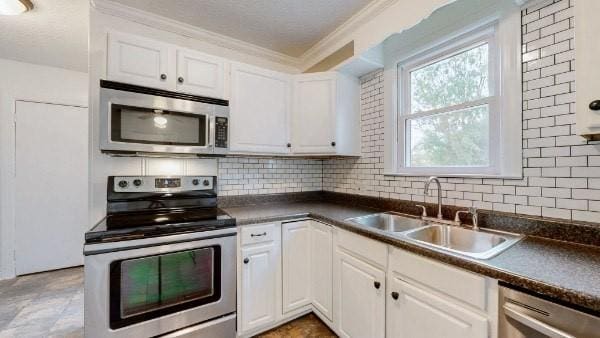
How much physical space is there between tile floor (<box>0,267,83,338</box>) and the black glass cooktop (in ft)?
3.45

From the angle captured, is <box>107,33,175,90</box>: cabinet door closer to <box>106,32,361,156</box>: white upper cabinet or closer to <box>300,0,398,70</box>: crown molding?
<box>106,32,361,156</box>: white upper cabinet

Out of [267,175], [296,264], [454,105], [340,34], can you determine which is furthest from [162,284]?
[340,34]

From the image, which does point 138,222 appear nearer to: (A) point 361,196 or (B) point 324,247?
(B) point 324,247

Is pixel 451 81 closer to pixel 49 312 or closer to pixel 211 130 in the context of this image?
pixel 211 130

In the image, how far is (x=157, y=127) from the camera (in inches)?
67.8

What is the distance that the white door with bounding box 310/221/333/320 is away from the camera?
1.84 metres

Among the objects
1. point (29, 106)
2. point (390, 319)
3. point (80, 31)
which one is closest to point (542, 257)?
point (390, 319)

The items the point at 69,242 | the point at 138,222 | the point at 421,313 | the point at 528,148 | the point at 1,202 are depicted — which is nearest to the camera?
the point at 421,313

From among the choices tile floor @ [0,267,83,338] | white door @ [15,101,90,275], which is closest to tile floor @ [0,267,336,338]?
tile floor @ [0,267,83,338]

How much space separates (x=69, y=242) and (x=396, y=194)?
12.7 ft

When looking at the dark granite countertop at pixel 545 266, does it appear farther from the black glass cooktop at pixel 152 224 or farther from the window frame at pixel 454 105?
the black glass cooktop at pixel 152 224

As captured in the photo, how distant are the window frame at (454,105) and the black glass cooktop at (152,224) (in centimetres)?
153

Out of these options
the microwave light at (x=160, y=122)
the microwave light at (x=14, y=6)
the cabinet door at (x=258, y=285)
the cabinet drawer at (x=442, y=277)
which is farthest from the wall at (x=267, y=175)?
the microwave light at (x=14, y=6)

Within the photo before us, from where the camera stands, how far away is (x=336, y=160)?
108 inches
